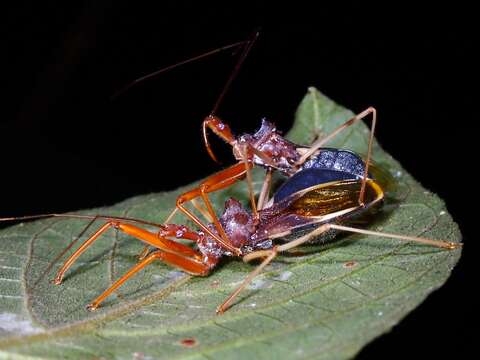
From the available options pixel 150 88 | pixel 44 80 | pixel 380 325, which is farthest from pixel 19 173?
pixel 380 325

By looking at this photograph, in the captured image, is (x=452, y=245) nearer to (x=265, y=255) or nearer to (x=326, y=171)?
(x=326, y=171)

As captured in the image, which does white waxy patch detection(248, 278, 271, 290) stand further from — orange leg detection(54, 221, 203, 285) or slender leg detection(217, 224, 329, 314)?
orange leg detection(54, 221, 203, 285)

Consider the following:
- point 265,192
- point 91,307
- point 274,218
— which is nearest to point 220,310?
point 91,307

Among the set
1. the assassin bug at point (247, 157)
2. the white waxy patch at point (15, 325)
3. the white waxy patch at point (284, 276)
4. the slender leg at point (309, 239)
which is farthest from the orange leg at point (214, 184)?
the white waxy patch at point (15, 325)

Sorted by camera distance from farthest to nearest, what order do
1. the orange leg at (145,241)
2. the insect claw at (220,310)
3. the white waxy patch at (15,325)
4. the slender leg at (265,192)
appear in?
the slender leg at (265,192)
the orange leg at (145,241)
the insect claw at (220,310)
the white waxy patch at (15,325)

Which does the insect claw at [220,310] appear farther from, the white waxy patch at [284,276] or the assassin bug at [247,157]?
the assassin bug at [247,157]

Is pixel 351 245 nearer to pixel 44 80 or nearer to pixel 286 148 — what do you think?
pixel 286 148
